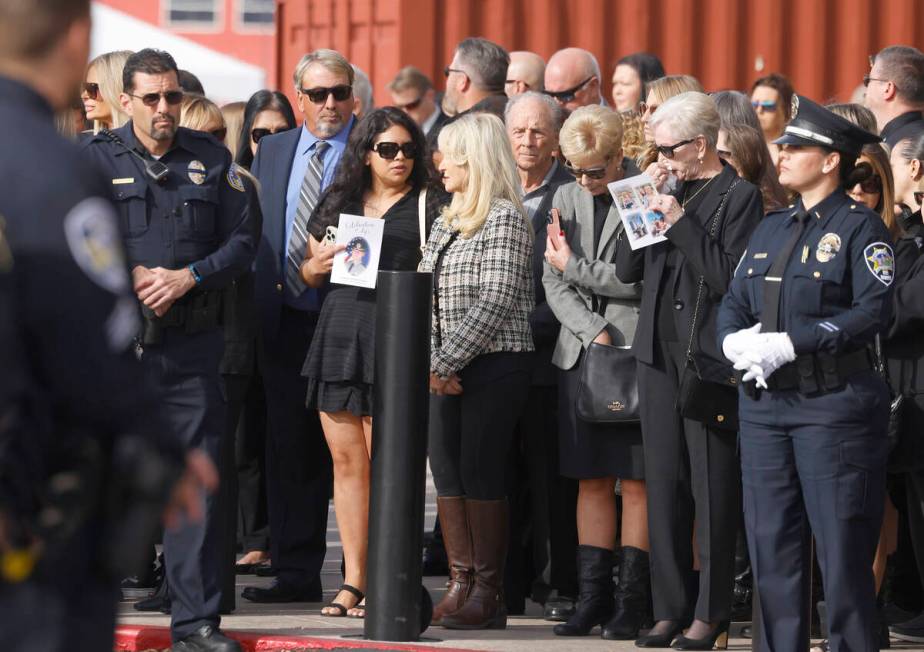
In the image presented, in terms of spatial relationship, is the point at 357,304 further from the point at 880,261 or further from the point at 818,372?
the point at 880,261

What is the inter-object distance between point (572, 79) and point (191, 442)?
11.9ft

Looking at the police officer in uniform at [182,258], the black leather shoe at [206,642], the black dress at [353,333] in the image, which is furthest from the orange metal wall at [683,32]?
the black leather shoe at [206,642]

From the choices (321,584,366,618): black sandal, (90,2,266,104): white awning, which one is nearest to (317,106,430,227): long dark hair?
(321,584,366,618): black sandal

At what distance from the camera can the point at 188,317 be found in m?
6.38

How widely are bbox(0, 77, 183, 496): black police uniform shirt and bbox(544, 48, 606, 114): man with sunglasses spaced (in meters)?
6.51

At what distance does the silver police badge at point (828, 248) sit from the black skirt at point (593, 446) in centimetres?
145

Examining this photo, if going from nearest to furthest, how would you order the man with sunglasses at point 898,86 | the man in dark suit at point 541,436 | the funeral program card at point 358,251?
the funeral program card at point 358,251
the man in dark suit at point 541,436
the man with sunglasses at point 898,86

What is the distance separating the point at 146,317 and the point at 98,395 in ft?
12.2

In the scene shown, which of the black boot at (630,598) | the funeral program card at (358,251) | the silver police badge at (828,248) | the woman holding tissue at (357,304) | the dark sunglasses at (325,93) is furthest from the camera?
the dark sunglasses at (325,93)

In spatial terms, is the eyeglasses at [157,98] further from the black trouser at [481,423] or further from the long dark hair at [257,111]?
the long dark hair at [257,111]

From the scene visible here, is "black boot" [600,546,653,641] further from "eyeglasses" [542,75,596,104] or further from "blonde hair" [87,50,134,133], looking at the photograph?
"eyeglasses" [542,75,596,104]

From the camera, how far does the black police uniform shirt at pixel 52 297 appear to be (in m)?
2.56

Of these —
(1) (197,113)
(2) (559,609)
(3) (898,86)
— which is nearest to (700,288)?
(2) (559,609)

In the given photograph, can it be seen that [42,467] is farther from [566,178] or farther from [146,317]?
[566,178]
